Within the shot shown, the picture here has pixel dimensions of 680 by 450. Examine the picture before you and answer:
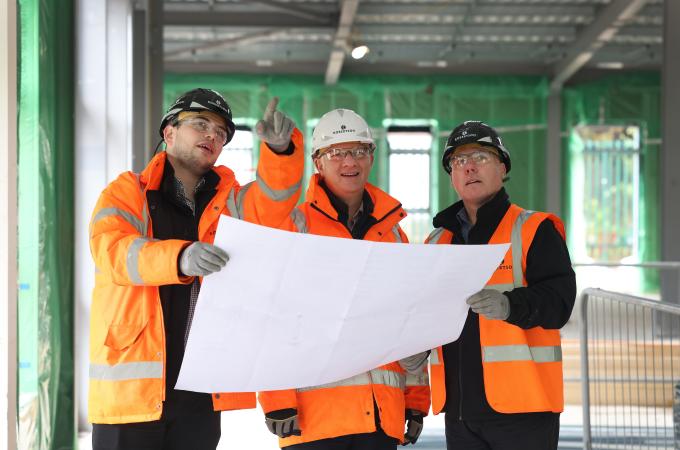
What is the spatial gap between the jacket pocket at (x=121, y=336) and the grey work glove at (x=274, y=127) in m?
0.64

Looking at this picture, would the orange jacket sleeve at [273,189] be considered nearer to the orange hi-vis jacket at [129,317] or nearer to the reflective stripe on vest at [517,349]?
the orange hi-vis jacket at [129,317]

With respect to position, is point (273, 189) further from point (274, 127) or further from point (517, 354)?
point (517, 354)

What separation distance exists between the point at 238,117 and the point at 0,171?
45.7 ft

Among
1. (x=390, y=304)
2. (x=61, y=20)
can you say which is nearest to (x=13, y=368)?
(x=390, y=304)

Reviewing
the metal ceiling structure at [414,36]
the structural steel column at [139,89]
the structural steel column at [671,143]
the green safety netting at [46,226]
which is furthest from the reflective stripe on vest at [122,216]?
the structural steel column at [671,143]

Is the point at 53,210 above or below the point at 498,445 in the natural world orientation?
above

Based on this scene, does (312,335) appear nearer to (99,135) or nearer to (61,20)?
(61,20)

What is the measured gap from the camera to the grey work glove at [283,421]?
2.55 m

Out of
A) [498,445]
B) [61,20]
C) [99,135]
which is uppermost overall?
[61,20]

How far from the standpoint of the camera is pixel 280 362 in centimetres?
237

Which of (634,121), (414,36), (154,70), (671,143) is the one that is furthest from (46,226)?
(634,121)

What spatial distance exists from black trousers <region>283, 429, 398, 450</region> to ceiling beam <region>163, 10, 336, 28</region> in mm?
9633

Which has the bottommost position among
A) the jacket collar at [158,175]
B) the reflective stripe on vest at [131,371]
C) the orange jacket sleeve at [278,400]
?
the orange jacket sleeve at [278,400]

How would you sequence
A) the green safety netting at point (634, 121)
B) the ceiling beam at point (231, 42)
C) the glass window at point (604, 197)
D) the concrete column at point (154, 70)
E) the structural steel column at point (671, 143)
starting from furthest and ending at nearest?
the glass window at point (604, 197) < the green safety netting at point (634, 121) < the ceiling beam at point (231, 42) < the structural steel column at point (671, 143) < the concrete column at point (154, 70)
